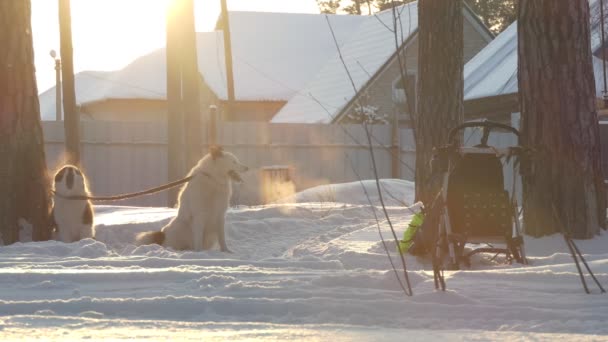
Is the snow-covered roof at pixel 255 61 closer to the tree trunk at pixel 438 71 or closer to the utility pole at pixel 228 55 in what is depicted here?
the utility pole at pixel 228 55

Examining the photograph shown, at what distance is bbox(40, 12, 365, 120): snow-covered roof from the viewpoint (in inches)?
1528

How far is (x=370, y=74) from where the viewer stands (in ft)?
96.4

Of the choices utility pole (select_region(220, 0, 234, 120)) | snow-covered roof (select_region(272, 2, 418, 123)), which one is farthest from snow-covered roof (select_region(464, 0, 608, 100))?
utility pole (select_region(220, 0, 234, 120))

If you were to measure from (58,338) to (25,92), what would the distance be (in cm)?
654

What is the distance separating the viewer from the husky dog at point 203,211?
1038 centimetres

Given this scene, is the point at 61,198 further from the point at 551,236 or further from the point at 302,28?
the point at 302,28

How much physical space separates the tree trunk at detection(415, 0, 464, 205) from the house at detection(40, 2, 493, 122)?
20202 mm

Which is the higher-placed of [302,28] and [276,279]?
[302,28]

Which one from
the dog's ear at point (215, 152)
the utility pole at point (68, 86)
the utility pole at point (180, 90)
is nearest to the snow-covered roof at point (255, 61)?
the utility pole at point (68, 86)

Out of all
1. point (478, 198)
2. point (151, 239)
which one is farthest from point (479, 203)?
point (151, 239)

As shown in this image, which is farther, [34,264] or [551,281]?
[34,264]

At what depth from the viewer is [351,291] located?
5457 millimetres

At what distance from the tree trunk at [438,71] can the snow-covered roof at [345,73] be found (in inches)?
663

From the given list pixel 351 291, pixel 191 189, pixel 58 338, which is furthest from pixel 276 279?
pixel 191 189
